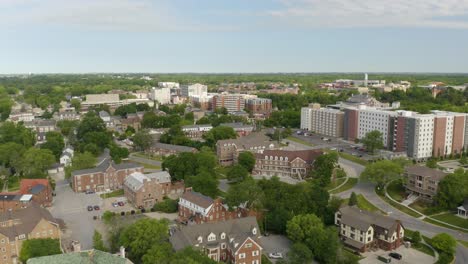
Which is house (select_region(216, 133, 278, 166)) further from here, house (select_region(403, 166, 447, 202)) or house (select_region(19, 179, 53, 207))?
house (select_region(19, 179, 53, 207))

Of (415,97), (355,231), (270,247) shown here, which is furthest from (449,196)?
(415,97)

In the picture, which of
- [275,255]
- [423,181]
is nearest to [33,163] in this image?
[275,255]

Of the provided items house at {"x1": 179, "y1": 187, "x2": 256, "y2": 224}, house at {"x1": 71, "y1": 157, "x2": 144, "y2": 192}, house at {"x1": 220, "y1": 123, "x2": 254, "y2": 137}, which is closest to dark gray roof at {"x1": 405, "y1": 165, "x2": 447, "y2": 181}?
house at {"x1": 179, "y1": 187, "x2": 256, "y2": 224}

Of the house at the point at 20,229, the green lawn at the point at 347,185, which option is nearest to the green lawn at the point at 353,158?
the green lawn at the point at 347,185

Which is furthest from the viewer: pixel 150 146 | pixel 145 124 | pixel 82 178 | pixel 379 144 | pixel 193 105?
pixel 193 105

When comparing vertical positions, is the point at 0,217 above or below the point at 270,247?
above

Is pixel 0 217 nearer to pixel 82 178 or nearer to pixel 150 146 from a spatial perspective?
pixel 82 178

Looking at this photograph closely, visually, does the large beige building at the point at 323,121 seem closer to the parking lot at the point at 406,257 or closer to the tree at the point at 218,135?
the tree at the point at 218,135
